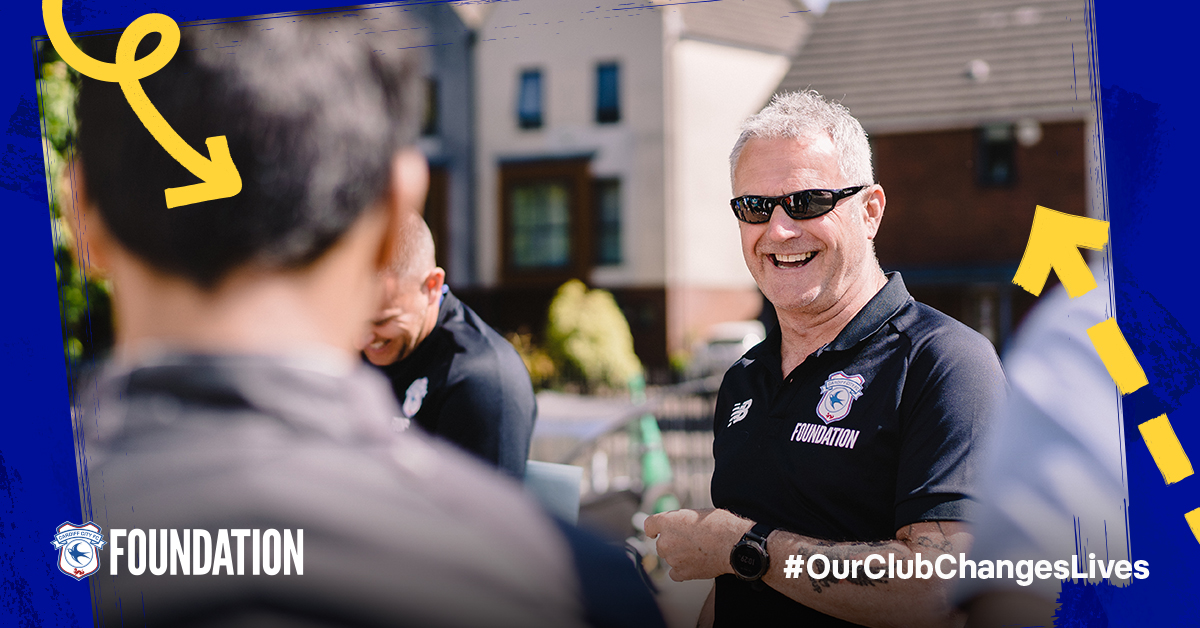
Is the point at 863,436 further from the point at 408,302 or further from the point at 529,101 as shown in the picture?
the point at 529,101

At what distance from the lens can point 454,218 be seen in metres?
5.17

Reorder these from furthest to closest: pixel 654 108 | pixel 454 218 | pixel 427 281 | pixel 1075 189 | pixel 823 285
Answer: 1. pixel 654 108
2. pixel 454 218
3. pixel 427 281
4. pixel 823 285
5. pixel 1075 189

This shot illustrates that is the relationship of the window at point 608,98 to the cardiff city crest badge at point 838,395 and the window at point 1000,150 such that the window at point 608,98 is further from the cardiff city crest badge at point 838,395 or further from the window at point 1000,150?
the cardiff city crest badge at point 838,395

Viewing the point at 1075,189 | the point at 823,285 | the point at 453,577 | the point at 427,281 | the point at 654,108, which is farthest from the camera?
the point at 654,108

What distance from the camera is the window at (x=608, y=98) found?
8.58 meters

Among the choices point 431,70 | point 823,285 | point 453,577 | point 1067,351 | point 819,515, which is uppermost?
point 431,70

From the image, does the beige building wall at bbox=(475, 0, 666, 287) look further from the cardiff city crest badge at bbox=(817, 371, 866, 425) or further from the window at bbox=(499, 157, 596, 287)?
the cardiff city crest badge at bbox=(817, 371, 866, 425)

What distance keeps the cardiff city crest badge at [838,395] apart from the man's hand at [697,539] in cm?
26

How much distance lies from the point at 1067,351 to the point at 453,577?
48.1 inches

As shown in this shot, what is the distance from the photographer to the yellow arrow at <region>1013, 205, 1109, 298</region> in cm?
144

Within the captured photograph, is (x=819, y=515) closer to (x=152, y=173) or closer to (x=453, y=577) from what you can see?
(x=453, y=577)

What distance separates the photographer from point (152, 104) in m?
0.89

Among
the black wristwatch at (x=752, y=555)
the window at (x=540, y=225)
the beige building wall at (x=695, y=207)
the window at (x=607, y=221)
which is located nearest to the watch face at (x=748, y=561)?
the black wristwatch at (x=752, y=555)

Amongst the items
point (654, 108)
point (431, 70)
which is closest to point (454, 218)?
point (431, 70)
